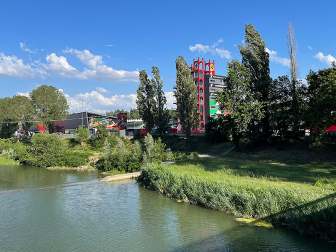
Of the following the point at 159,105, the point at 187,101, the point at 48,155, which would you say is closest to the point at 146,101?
the point at 159,105

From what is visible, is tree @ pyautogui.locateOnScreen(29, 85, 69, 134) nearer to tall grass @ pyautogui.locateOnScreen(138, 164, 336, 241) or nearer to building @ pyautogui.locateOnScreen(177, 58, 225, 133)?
building @ pyautogui.locateOnScreen(177, 58, 225, 133)

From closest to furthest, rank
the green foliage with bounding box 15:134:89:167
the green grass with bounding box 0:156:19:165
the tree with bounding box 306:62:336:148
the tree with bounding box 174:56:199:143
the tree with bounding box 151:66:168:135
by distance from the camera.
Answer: the tree with bounding box 306:62:336:148 < the green foliage with bounding box 15:134:89:167 < the green grass with bounding box 0:156:19:165 < the tree with bounding box 174:56:199:143 < the tree with bounding box 151:66:168:135

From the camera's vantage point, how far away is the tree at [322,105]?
27.0 m

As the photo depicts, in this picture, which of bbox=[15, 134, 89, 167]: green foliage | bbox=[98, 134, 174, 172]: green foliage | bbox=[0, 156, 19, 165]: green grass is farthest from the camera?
bbox=[0, 156, 19, 165]: green grass

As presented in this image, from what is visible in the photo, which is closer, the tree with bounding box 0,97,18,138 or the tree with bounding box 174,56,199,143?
the tree with bounding box 174,56,199,143

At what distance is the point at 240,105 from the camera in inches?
1467

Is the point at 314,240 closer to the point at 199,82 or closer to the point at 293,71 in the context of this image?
the point at 293,71

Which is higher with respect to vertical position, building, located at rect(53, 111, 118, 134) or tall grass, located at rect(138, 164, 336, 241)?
building, located at rect(53, 111, 118, 134)

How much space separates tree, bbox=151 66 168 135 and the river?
115ft

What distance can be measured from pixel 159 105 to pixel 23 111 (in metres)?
38.1

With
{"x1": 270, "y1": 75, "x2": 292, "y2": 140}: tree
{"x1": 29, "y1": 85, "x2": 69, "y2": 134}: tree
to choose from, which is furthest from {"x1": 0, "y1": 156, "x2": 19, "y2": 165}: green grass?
{"x1": 270, "y1": 75, "x2": 292, "y2": 140}: tree

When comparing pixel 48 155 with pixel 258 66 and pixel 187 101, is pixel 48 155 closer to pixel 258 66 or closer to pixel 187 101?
pixel 187 101

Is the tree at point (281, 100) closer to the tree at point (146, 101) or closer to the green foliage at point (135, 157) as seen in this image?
the green foliage at point (135, 157)

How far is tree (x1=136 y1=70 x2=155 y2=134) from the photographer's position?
5812 centimetres
